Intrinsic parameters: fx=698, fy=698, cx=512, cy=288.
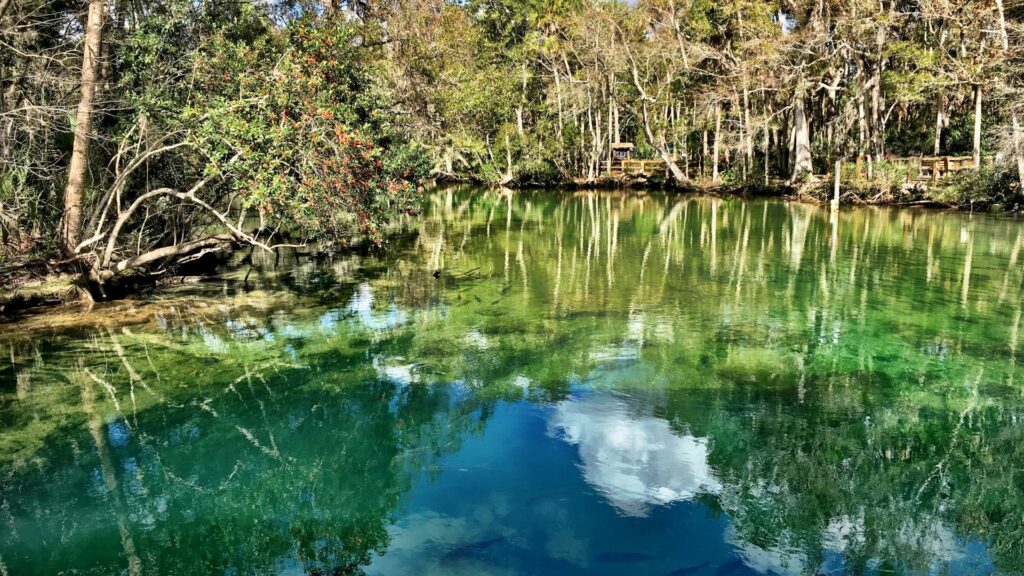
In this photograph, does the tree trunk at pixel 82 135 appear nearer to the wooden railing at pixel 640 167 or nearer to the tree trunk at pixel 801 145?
the tree trunk at pixel 801 145

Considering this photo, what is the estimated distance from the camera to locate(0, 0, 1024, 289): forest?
12.8 metres

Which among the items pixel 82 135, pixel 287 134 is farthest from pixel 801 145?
pixel 82 135

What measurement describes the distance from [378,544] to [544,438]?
8.68 ft

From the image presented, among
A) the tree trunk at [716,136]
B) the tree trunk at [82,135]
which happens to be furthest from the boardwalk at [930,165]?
the tree trunk at [82,135]

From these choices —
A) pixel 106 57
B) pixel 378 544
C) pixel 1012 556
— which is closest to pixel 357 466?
pixel 378 544

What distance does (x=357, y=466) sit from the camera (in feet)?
25.2

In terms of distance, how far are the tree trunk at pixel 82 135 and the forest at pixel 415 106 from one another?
4 cm

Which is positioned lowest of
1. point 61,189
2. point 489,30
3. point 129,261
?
point 129,261

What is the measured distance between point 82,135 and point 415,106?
26413 mm

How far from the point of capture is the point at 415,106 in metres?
38.1

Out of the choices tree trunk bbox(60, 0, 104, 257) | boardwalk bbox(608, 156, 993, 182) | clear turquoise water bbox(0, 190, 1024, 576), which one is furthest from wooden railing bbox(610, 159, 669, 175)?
tree trunk bbox(60, 0, 104, 257)

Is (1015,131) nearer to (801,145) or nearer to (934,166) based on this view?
(934,166)

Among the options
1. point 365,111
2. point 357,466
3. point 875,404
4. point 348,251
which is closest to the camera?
point 357,466

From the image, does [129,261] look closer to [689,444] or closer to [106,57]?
[106,57]
